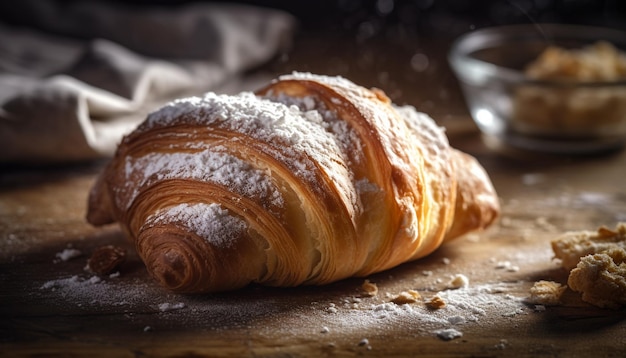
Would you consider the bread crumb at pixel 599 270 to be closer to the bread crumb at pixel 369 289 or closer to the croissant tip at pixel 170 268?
the bread crumb at pixel 369 289

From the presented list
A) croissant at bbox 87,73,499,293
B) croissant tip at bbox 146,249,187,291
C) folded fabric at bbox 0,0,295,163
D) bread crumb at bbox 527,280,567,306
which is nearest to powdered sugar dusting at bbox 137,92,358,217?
croissant at bbox 87,73,499,293

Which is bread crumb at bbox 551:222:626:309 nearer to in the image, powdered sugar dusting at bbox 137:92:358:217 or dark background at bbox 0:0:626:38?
powdered sugar dusting at bbox 137:92:358:217


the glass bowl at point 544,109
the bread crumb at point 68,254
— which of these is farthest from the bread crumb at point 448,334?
the glass bowl at point 544,109

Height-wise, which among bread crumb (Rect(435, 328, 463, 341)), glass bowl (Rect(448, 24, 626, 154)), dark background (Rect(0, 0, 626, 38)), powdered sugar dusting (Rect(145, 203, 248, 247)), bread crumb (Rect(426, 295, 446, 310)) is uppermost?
dark background (Rect(0, 0, 626, 38))

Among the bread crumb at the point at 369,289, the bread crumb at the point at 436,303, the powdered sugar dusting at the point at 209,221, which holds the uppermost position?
the powdered sugar dusting at the point at 209,221

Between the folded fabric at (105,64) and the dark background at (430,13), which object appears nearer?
the folded fabric at (105,64)

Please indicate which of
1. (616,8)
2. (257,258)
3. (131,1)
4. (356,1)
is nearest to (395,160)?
(257,258)

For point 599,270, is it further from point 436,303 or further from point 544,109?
point 544,109
